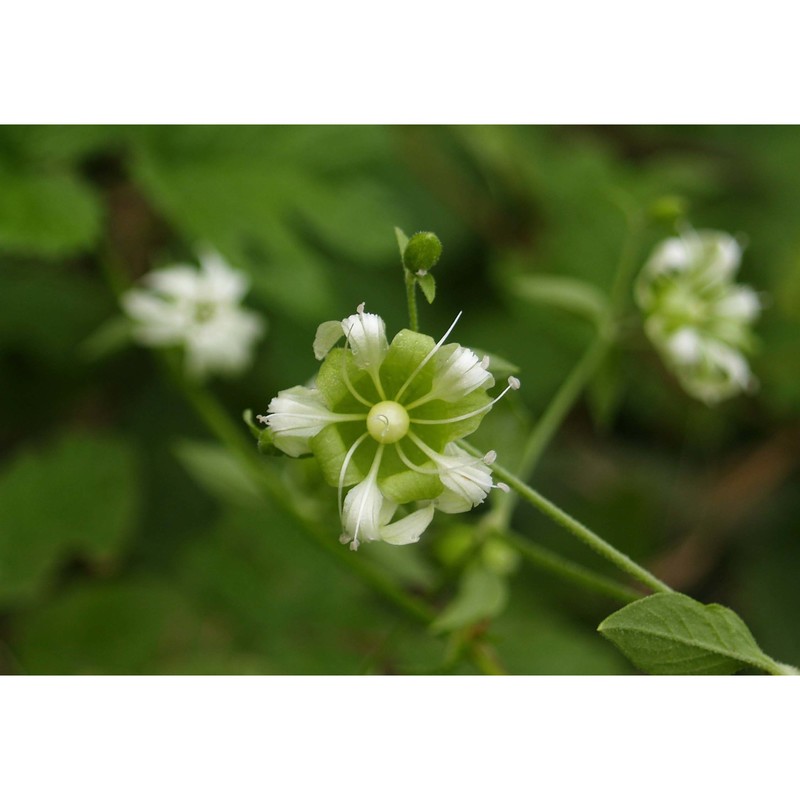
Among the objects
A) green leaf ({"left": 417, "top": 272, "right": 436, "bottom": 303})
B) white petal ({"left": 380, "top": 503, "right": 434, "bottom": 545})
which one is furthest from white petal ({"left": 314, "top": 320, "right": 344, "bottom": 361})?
white petal ({"left": 380, "top": 503, "right": 434, "bottom": 545})

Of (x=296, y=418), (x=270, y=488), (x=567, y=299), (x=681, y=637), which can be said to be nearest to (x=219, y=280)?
(x=270, y=488)

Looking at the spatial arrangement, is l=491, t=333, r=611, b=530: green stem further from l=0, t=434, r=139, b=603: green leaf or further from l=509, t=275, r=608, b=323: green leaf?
l=0, t=434, r=139, b=603: green leaf

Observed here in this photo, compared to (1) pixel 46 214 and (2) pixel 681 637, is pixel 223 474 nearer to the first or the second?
(1) pixel 46 214

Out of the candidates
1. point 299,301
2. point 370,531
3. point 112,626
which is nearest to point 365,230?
point 299,301

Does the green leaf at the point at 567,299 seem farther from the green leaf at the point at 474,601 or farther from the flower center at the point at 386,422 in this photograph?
the flower center at the point at 386,422

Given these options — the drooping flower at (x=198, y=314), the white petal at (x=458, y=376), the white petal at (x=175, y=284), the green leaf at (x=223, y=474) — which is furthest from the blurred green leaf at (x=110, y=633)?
the white petal at (x=458, y=376)

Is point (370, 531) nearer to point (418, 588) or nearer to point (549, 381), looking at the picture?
point (418, 588)
